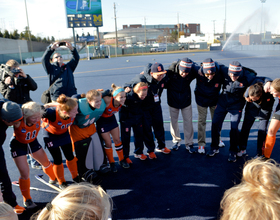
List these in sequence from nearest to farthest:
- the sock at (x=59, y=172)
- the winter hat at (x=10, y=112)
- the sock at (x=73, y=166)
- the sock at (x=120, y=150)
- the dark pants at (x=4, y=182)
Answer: the winter hat at (x=10, y=112), the dark pants at (x=4, y=182), the sock at (x=59, y=172), the sock at (x=73, y=166), the sock at (x=120, y=150)

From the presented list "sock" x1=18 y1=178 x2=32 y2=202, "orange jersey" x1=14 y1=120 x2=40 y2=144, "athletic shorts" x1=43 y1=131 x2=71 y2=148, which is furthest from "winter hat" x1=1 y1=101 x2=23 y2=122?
"sock" x1=18 y1=178 x2=32 y2=202

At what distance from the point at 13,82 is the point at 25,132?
4.45 ft

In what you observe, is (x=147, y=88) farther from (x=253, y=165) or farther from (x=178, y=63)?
(x=253, y=165)

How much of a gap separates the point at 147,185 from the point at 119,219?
76 centimetres

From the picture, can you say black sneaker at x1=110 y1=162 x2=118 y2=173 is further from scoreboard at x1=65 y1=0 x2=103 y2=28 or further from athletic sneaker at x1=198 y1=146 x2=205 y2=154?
scoreboard at x1=65 y1=0 x2=103 y2=28

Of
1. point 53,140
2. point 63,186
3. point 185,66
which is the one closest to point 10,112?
point 53,140

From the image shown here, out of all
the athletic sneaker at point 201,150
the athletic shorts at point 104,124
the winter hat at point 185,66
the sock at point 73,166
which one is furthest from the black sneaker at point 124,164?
the winter hat at point 185,66

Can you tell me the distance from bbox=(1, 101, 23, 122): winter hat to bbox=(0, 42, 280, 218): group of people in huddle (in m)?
0.06

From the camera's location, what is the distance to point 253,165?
136cm

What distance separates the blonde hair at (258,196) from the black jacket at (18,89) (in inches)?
142

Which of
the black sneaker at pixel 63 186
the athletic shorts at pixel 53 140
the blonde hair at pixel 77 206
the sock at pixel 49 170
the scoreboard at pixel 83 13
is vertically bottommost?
the black sneaker at pixel 63 186

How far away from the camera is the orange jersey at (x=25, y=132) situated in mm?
2775

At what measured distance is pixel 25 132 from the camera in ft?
9.20

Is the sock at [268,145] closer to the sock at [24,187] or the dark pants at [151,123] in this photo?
the dark pants at [151,123]
